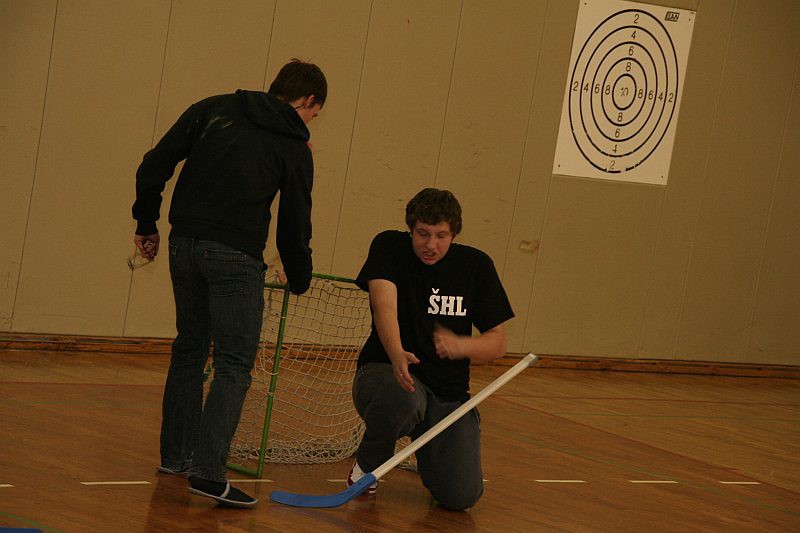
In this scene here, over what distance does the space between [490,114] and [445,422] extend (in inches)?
150

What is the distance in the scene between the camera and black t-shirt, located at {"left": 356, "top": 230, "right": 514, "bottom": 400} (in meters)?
3.55

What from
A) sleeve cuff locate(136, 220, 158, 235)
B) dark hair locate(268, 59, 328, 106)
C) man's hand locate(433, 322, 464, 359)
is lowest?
man's hand locate(433, 322, 464, 359)

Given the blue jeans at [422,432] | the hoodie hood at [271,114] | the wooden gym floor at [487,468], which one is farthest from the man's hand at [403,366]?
the hoodie hood at [271,114]

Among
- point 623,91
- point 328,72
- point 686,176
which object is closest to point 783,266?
point 686,176

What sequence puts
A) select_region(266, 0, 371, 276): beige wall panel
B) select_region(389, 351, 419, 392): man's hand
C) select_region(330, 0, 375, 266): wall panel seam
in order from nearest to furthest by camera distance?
select_region(389, 351, 419, 392): man's hand
select_region(266, 0, 371, 276): beige wall panel
select_region(330, 0, 375, 266): wall panel seam

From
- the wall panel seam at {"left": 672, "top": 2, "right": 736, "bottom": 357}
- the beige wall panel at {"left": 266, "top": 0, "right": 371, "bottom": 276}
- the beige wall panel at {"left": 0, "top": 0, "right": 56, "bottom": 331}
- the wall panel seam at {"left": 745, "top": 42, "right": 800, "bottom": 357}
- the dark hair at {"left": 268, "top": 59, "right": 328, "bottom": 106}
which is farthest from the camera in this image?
the wall panel seam at {"left": 745, "top": 42, "right": 800, "bottom": 357}

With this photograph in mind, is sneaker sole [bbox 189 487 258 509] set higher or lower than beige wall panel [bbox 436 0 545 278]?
lower

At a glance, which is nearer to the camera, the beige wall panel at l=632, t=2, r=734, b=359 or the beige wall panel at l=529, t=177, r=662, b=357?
the beige wall panel at l=529, t=177, r=662, b=357

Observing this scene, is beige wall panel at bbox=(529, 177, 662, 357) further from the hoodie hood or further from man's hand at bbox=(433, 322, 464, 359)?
the hoodie hood

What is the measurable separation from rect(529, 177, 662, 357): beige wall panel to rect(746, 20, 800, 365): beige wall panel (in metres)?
1.17

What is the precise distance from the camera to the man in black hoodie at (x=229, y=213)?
3121 mm

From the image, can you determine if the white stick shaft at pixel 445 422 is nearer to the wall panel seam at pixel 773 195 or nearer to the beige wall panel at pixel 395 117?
the beige wall panel at pixel 395 117

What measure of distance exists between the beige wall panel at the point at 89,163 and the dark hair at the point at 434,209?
2609mm

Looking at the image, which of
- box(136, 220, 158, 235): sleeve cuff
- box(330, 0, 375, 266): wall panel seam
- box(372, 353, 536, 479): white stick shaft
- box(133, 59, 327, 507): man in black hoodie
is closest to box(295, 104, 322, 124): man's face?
box(133, 59, 327, 507): man in black hoodie
